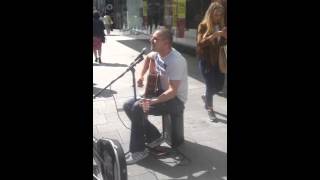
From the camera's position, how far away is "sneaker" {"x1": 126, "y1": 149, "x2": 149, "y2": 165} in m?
1.86

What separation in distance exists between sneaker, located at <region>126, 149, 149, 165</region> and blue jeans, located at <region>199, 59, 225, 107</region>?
40 centimetres

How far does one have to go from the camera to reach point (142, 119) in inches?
75.1

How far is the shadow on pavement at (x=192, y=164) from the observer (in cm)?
165

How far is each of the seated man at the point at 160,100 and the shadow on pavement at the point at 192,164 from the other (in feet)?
0.29

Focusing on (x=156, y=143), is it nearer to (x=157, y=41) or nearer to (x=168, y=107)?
(x=168, y=107)

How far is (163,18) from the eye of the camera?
243 centimetres

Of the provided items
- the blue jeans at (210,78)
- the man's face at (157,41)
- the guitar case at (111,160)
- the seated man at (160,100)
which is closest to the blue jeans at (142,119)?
the seated man at (160,100)

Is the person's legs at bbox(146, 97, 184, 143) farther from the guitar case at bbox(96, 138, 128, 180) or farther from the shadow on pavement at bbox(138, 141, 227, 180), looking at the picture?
the guitar case at bbox(96, 138, 128, 180)

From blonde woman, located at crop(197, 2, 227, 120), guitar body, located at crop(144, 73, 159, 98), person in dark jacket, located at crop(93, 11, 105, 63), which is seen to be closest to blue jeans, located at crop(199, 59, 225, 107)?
blonde woman, located at crop(197, 2, 227, 120)

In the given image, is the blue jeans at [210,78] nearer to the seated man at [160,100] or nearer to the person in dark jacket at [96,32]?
the seated man at [160,100]
